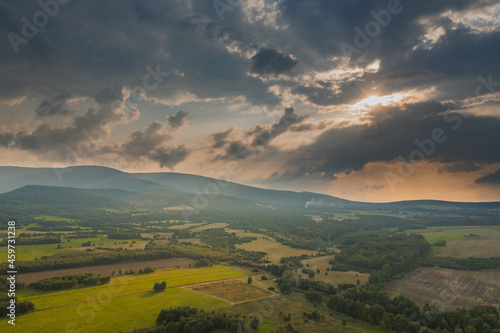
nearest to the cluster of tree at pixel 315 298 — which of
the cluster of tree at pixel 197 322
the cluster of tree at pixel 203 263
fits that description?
the cluster of tree at pixel 197 322

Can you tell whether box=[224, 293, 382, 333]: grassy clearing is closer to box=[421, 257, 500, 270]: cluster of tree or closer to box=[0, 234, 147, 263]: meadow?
box=[421, 257, 500, 270]: cluster of tree

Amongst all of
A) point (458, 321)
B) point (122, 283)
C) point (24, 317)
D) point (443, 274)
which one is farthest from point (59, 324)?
point (443, 274)

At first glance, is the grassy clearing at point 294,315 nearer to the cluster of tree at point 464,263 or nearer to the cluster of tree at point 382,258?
the cluster of tree at point 382,258

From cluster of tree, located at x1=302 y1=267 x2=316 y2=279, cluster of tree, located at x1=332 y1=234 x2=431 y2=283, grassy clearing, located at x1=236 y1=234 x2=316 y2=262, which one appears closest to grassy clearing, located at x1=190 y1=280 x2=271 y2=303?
cluster of tree, located at x1=302 y1=267 x2=316 y2=279

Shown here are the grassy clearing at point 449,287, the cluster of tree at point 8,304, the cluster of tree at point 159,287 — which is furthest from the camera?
the cluster of tree at point 159,287

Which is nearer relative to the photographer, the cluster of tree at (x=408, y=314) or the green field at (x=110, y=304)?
the cluster of tree at (x=408, y=314)

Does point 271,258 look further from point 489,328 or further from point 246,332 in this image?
point 489,328

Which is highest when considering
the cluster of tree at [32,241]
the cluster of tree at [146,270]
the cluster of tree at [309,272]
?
the cluster of tree at [32,241]
